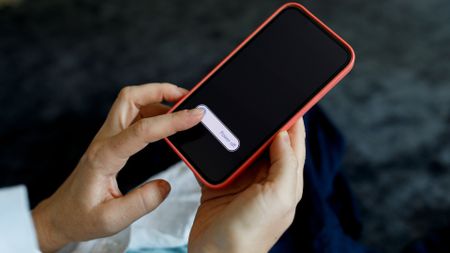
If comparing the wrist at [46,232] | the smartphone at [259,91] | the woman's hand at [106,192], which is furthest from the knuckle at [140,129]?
the wrist at [46,232]

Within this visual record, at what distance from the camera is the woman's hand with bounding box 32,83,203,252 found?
0.56 metres

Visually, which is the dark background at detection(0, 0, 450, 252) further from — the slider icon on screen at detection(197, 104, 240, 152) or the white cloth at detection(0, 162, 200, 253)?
the slider icon on screen at detection(197, 104, 240, 152)

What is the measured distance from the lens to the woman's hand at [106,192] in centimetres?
56

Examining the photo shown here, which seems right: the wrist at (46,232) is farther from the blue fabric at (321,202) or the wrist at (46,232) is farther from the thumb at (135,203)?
the blue fabric at (321,202)

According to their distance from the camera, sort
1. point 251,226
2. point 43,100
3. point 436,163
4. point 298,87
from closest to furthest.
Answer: point 251,226 → point 298,87 → point 436,163 → point 43,100

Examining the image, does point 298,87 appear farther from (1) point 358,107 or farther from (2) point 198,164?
(1) point 358,107

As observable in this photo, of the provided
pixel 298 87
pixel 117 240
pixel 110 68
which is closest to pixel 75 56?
pixel 110 68

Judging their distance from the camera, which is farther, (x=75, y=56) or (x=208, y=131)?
(x=75, y=56)

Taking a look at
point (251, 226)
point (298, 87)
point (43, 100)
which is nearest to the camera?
point (251, 226)

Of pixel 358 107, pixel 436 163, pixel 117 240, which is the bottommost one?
pixel 436 163

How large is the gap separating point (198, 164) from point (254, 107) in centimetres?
11

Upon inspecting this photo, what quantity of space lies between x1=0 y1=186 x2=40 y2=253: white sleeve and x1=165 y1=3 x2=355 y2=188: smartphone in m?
0.27

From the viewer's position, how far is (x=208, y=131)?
0.65m

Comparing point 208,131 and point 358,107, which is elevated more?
point 208,131
